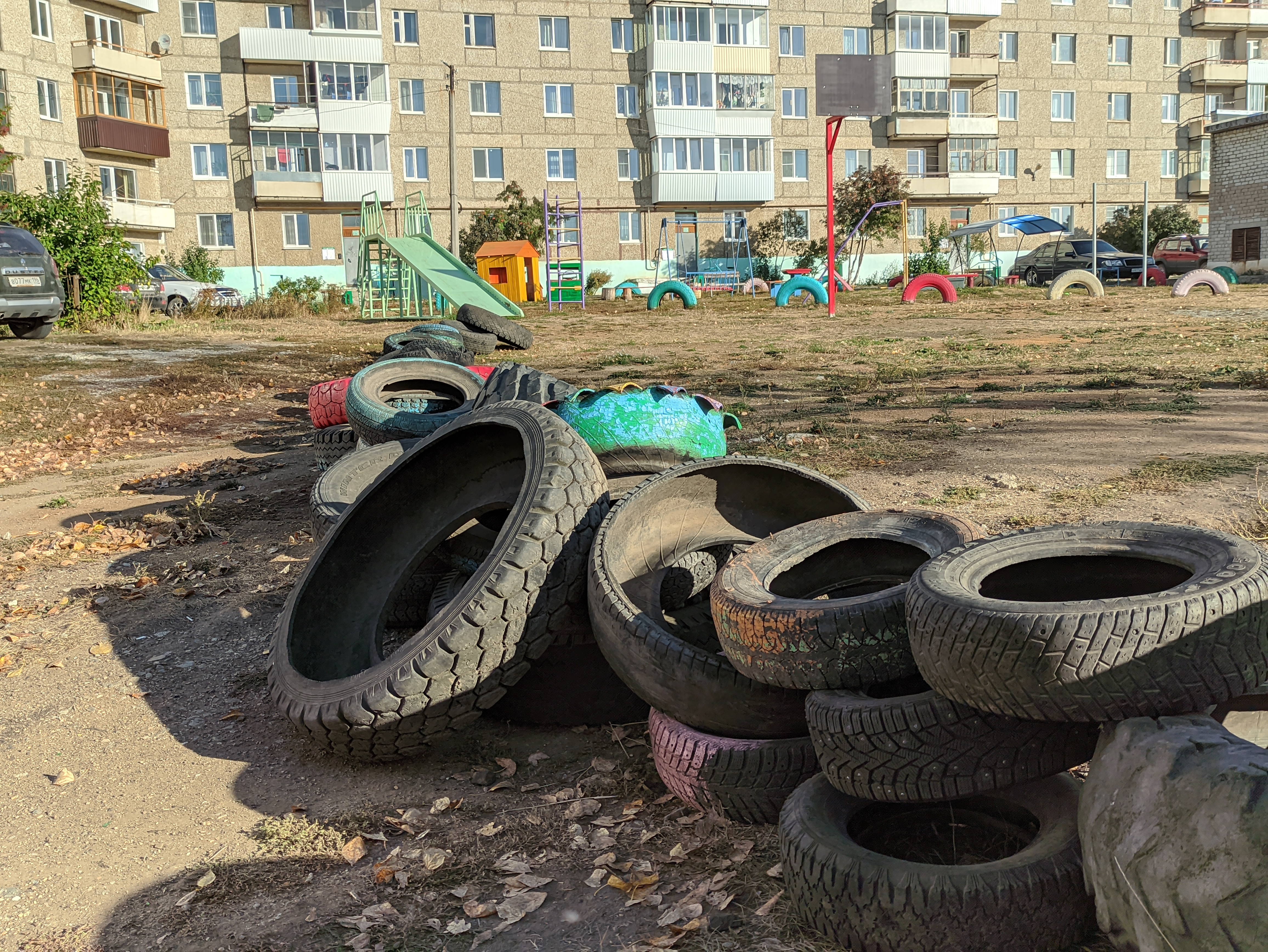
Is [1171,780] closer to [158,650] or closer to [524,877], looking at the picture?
[524,877]

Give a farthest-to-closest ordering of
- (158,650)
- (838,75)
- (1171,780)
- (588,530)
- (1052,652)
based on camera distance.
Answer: (838,75)
(158,650)
(588,530)
(1052,652)
(1171,780)

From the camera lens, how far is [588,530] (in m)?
3.40

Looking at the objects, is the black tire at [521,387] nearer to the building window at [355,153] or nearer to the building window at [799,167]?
the building window at [355,153]

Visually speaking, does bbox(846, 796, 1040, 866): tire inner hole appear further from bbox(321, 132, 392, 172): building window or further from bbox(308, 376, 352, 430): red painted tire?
bbox(321, 132, 392, 172): building window

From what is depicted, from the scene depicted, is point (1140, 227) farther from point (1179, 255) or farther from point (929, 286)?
point (929, 286)

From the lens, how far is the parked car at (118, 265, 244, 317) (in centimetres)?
2725

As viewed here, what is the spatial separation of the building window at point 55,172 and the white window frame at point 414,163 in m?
13.1

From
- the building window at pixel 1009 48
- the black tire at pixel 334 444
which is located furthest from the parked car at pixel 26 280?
the building window at pixel 1009 48

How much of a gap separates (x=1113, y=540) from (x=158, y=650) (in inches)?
143

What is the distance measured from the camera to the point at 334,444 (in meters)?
7.30

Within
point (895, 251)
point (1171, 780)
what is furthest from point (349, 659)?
point (895, 251)

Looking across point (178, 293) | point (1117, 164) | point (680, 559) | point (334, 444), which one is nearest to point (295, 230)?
point (178, 293)

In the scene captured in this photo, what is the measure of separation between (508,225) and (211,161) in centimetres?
1320

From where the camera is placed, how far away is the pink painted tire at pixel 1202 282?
2508 cm
